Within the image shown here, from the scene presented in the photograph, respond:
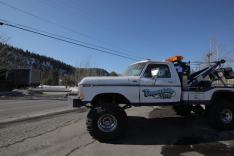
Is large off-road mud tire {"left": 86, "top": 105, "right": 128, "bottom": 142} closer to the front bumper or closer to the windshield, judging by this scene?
the front bumper

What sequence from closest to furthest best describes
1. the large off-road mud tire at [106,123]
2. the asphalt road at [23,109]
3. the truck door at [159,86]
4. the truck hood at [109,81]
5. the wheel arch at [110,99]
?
the large off-road mud tire at [106,123]
the truck hood at [109,81]
the wheel arch at [110,99]
the truck door at [159,86]
the asphalt road at [23,109]

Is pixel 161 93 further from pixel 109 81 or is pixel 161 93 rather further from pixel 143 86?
pixel 109 81

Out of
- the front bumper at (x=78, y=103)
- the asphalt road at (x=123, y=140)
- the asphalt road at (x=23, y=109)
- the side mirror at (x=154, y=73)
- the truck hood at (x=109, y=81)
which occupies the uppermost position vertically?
the side mirror at (x=154, y=73)

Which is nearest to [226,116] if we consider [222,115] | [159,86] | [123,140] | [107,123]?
[222,115]

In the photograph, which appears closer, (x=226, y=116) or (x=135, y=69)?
(x=135, y=69)

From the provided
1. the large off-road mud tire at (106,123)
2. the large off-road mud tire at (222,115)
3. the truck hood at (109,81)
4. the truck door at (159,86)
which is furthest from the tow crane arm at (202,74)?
the large off-road mud tire at (106,123)

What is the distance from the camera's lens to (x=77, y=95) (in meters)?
8.51

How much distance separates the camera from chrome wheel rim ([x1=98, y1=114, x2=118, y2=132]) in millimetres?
7889

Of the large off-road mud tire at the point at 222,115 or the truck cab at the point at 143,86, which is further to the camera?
the large off-road mud tire at the point at 222,115

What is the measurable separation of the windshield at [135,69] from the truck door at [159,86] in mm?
217

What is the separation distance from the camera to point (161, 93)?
8.72 m

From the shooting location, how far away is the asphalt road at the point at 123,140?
657cm

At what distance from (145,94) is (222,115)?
9.17 feet

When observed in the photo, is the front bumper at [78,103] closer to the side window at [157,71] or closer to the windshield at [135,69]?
the windshield at [135,69]
